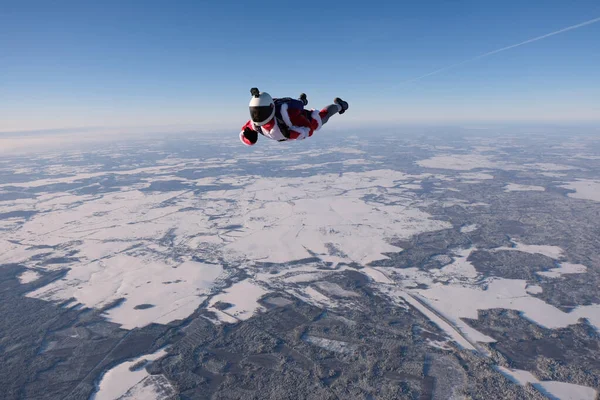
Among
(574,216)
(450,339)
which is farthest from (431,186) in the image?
(450,339)

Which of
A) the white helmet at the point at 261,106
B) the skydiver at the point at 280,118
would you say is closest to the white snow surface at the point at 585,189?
the skydiver at the point at 280,118

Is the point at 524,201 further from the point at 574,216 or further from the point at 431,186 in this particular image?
the point at 431,186

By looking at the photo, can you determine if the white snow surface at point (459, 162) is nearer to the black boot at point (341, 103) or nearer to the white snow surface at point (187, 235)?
the white snow surface at point (187, 235)

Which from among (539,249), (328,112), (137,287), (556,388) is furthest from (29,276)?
(539,249)

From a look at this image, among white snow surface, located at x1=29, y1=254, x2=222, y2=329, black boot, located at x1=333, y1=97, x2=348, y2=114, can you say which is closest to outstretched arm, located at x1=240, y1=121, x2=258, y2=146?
black boot, located at x1=333, y1=97, x2=348, y2=114

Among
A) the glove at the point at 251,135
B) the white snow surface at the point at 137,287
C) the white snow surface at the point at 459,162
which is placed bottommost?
→ the white snow surface at the point at 137,287

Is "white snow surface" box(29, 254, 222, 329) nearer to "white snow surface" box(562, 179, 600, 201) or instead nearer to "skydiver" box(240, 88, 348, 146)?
"skydiver" box(240, 88, 348, 146)

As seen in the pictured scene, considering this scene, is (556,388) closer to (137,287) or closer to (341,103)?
(341,103)
